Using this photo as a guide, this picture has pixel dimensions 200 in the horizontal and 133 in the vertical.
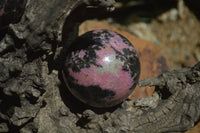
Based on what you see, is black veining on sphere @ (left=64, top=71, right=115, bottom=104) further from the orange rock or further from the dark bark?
the orange rock

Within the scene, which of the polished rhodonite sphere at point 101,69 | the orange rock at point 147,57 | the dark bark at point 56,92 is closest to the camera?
the dark bark at point 56,92

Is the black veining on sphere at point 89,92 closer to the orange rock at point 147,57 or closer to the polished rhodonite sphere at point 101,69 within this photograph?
the polished rhodonite sphere at point 101,69

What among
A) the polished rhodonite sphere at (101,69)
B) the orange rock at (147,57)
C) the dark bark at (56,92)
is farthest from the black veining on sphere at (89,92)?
the orange rock at (147,57)

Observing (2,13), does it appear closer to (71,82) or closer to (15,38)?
(15,38)

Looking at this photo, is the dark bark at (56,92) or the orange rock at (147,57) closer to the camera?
the dark bark at (56,92)

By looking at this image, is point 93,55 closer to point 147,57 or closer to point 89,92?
point 89,92

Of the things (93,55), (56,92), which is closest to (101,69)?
(93,55)
